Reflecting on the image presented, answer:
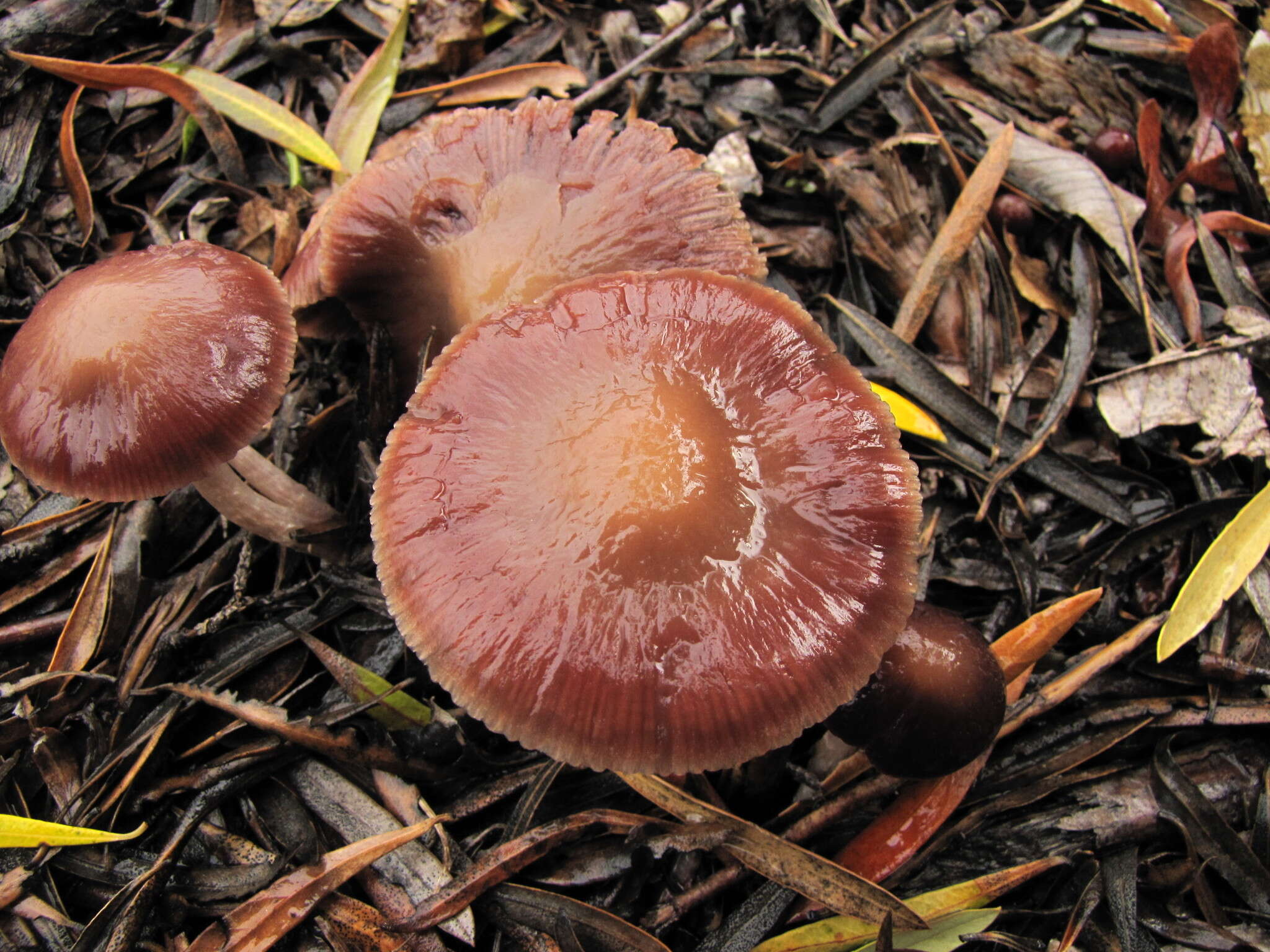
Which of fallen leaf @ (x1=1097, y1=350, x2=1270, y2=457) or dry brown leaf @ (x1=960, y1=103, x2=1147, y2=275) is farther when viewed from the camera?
dry brown leaf @ (x1=960, y1=103, x2=1147, y2=275)

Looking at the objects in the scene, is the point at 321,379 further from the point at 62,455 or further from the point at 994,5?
the point at 994,5

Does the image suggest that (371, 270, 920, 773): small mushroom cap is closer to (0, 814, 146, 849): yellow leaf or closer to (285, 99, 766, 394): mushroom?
(285, 99, 766, 394): mushroom

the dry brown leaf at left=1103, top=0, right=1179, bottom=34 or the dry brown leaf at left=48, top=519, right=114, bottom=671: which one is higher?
the dry brown leaf at left=1103, top=0, right=1179, bottom=34

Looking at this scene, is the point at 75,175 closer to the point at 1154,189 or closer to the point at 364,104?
the point at 364,104

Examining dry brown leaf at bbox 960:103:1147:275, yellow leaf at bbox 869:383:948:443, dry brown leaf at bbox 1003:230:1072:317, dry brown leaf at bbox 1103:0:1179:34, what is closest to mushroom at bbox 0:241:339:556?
yellow leaf at bbox 869:383:948:443

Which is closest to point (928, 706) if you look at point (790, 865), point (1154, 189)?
point (790, 865)

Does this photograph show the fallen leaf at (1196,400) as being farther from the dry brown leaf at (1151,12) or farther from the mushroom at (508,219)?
the dry brown leaf at (1151,12)

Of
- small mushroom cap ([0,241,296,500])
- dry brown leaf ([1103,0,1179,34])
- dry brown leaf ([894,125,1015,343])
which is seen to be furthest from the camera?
dry brown leaf ([1103,0,1179,34])
